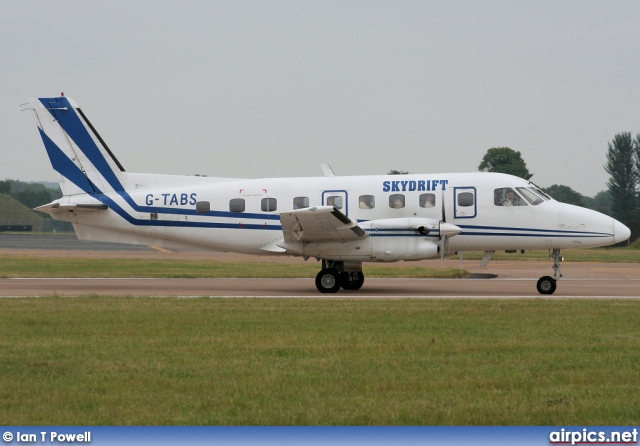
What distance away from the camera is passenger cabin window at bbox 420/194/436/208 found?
79.7ft

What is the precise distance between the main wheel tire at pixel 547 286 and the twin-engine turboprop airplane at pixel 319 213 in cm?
3

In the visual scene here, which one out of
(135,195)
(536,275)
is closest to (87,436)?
(135,195)

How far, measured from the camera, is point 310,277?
106ft

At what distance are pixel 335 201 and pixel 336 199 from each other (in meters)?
0.07

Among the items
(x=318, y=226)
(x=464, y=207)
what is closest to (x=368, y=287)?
(x=318, y=226)

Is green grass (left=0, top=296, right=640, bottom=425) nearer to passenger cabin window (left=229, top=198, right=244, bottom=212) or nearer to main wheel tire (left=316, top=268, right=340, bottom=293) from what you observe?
main wheel tire (left=316, top=268, right=340, bottom=293)

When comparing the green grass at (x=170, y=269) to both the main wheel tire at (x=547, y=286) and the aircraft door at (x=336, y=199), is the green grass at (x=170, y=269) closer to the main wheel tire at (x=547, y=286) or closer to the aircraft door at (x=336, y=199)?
the aircraft door at (x=336, y=199)

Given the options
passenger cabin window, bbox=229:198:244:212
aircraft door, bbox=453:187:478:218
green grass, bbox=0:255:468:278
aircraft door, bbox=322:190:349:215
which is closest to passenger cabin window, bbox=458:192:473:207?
aircraft door, bbox=453:187:478:218

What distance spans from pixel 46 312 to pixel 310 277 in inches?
595

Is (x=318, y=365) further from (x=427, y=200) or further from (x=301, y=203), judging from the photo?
(x=301, y=203)

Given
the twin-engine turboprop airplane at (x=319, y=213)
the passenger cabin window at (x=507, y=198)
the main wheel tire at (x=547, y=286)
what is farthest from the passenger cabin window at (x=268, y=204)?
the main wheel tire at (x=547, y=286)

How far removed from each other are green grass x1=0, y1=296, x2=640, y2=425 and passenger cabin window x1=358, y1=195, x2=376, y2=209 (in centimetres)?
610

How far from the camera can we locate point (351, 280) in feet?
84.0

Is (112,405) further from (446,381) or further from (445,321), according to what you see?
(445,321)
